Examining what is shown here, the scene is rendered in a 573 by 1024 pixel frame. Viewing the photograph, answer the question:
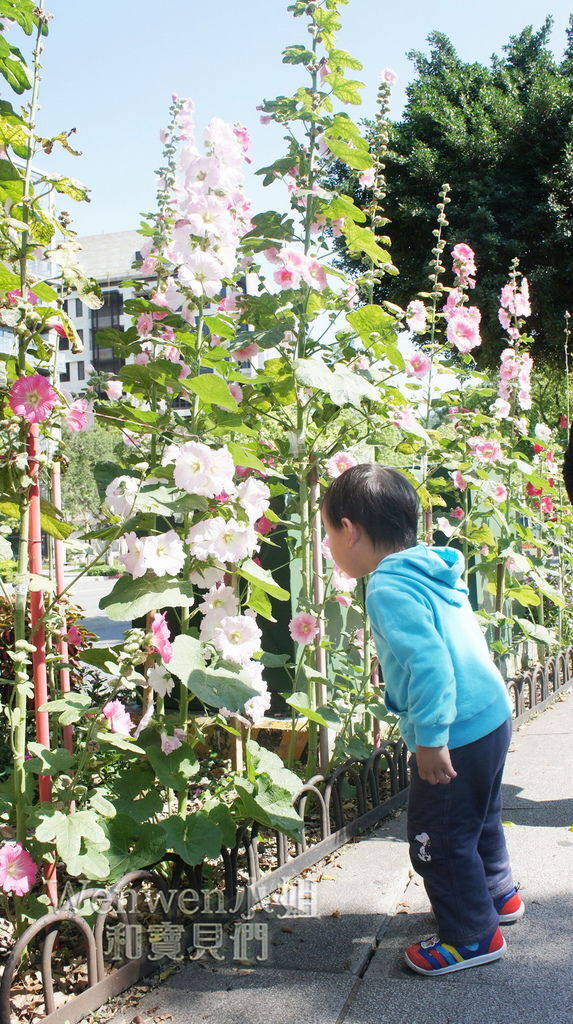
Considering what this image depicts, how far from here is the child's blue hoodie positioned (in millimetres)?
2219

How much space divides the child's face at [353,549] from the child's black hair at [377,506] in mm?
16

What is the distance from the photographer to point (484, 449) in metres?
4.51

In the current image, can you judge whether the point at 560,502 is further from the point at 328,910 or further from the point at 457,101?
the point at 457,101

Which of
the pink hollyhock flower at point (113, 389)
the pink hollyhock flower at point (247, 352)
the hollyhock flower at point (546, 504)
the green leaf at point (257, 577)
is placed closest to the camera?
the green leaf at point (257, 577)

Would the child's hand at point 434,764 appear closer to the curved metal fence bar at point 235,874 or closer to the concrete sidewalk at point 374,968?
the concrete sidewalk at point 374,968

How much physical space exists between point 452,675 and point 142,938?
1.13m

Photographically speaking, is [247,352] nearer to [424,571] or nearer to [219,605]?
[219,605]

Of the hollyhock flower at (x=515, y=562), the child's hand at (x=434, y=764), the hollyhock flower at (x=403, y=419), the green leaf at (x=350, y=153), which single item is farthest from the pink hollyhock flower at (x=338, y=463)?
the hollyhock flower at (x=515, y=562)

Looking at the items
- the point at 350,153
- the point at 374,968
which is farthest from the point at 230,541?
the point at 350,153

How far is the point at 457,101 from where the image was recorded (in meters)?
15.4

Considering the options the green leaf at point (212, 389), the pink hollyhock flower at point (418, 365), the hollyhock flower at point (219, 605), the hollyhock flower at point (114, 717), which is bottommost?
the hollyhock flower at point (114, 717)

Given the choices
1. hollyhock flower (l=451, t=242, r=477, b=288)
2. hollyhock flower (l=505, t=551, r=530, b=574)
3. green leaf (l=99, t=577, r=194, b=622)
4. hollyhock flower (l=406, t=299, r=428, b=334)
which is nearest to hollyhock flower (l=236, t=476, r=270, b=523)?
green leaf (l=99, t=577, r=194, b=622)

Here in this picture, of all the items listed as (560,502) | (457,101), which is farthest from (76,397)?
(457,101)

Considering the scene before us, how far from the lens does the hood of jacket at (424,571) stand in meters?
2.33
